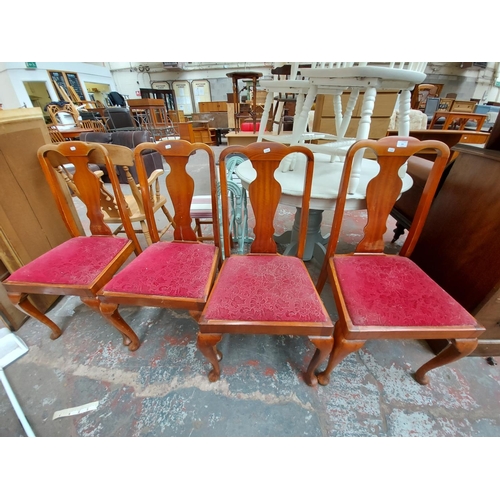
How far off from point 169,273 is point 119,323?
412mm

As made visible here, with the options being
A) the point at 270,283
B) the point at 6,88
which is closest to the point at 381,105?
the point at 270,283

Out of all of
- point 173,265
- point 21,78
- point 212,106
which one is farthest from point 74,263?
point 21,78

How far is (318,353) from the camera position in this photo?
1.00 metres

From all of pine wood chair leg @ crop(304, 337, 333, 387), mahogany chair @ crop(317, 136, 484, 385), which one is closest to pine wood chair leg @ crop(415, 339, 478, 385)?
mahogany chair @ crop(317, 136, 484, 385)

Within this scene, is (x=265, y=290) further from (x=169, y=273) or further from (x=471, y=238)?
(x=471, y=238)

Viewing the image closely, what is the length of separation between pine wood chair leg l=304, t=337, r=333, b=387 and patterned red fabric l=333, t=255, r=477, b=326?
14cm

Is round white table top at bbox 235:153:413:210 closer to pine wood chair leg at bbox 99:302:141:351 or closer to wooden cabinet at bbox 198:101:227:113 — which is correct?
pine wood chair leg at bbox 99:302:141:351

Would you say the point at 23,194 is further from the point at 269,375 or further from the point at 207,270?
the point at 269,375

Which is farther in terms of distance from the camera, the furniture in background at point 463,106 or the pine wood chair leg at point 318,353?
the furniture in background at point 463,106

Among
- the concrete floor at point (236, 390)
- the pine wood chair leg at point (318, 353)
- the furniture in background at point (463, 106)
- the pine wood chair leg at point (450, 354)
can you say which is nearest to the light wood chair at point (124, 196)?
the concrete floor at point (236, 390)

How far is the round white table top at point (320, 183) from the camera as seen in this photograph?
1.22 m

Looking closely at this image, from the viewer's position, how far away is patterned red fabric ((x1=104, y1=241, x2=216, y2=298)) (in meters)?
1.03

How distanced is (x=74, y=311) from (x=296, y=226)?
1776 mm

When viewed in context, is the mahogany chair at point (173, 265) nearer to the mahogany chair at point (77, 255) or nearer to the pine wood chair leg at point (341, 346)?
the mahogany chair at point (77, 255)
